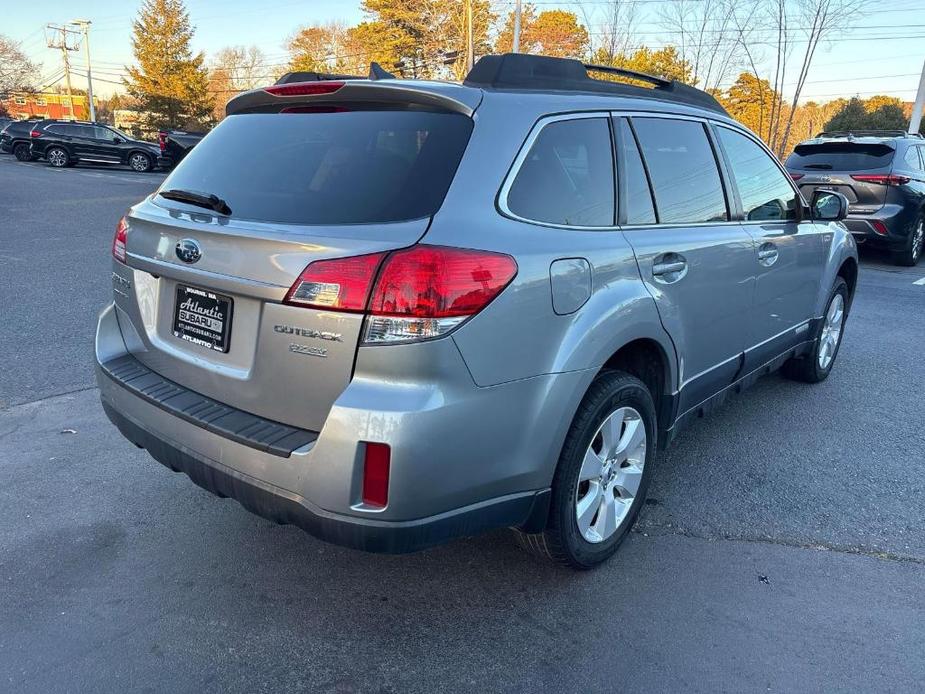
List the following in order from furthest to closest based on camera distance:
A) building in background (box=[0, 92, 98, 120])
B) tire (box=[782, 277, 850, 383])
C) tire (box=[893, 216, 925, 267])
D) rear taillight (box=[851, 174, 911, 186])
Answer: building in background (box=[0, 92, 98, 120])
tire (box=[893, 216, 925, 267])
rear taillight (box=[851, 174, 911, 186])
tire (box=[782, 277, 850, 383])

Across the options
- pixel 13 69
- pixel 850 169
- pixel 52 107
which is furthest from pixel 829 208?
pixel 52 107

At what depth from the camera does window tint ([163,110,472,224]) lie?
222cm

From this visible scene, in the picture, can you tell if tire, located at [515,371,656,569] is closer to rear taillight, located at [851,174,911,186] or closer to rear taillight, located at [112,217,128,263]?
rear taillight, located at [112,217,128,263]

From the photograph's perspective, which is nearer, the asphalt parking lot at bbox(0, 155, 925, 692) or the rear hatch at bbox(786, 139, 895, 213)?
the asphalt parking lot at bbox(0, 155, 925, 692)

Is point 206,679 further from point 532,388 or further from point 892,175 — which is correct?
point 892,175

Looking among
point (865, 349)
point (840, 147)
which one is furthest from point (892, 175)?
point (865, 349)

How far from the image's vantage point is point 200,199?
2570 millimetres

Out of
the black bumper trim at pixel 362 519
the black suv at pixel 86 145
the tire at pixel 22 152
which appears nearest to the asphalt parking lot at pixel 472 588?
the black bumper trim at pixel 362 519

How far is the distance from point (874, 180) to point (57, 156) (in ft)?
87.5

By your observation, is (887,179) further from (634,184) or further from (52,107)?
(52,107)

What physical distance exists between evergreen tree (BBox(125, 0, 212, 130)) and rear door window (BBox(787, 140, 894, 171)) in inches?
1745

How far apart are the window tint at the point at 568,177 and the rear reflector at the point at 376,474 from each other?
869 millimetres

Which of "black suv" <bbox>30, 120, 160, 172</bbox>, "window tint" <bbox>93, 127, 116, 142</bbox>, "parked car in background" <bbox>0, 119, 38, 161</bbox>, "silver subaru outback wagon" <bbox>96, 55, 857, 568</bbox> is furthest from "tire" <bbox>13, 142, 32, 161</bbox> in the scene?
"silver subaru outback wagon" <bbox>96, 55, 857, 568</bbox>

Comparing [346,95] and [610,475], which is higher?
[346,95]
